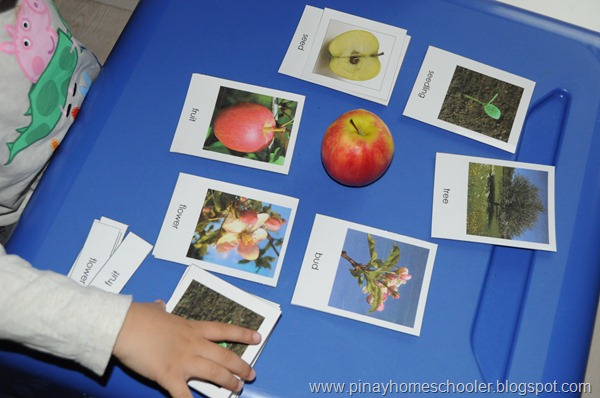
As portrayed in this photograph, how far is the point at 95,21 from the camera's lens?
57.5 inches

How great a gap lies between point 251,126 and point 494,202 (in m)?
0.37

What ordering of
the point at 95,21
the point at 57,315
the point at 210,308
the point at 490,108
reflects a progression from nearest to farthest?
the point at 57,315, the point at 210,308, the point at 490,108, the point at 95,21

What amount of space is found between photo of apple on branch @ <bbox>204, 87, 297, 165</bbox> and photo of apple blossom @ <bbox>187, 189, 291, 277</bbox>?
0.07m

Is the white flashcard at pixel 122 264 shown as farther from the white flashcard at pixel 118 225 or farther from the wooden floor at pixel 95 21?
the wooden floor at pixel 95 21

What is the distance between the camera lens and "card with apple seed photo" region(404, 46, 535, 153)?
86 cm

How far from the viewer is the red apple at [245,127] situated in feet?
2.75

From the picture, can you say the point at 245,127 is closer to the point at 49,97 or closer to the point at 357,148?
the point at 357,148

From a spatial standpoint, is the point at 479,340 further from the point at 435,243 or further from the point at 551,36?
the point at 551,36

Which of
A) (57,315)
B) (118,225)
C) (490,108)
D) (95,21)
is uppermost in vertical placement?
(95,21)

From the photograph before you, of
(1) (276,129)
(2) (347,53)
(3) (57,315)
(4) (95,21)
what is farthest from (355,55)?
(4) (95,21)

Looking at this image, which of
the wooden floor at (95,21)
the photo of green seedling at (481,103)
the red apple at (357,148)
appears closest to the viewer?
the red apple at (357,148)

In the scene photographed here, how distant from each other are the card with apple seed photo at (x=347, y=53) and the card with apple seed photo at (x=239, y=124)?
6 cm

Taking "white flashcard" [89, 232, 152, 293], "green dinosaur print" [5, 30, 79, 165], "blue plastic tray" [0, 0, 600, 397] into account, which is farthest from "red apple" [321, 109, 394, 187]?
"green dinosaur print" [5, 30, 79, 165]

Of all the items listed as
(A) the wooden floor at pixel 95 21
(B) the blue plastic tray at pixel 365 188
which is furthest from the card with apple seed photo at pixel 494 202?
(A) the wooden floor at pixel 95 21
